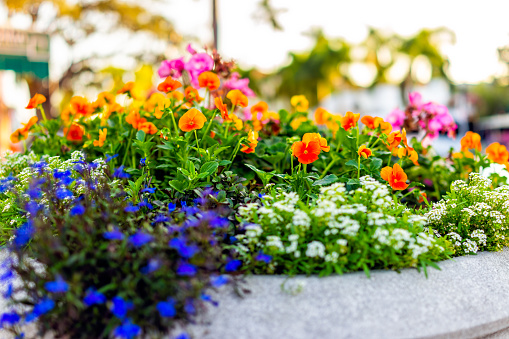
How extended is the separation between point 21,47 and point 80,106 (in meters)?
6.82

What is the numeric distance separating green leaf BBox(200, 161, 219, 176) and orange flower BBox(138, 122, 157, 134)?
0.69 m

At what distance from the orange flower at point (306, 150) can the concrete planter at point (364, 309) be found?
2.73 feet

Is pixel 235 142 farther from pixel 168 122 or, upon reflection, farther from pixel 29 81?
pixel 29 81

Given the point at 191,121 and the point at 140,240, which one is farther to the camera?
the point at 191,121

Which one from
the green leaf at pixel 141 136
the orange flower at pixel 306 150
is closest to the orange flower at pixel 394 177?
the orange flower at pixel 306 150

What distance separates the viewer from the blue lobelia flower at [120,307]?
1.77m

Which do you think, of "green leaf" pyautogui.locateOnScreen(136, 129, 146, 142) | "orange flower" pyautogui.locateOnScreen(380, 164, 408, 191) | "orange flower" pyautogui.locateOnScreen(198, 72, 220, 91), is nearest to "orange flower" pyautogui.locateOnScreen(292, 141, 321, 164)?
"orange flower" pyautogui.locateOnScreen(380, 164, 408, 191)

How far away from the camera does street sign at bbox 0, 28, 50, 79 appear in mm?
9305

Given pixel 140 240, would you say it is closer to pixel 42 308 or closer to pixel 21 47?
pixel 42 308

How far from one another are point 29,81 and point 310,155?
17028mm

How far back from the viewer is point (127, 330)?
174cm

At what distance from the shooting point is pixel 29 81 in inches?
667

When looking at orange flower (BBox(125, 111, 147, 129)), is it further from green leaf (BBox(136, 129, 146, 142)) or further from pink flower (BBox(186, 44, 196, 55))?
pink flower (BBox(186, 44, 196, 55))

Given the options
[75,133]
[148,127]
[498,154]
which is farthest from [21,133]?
[498,154]
